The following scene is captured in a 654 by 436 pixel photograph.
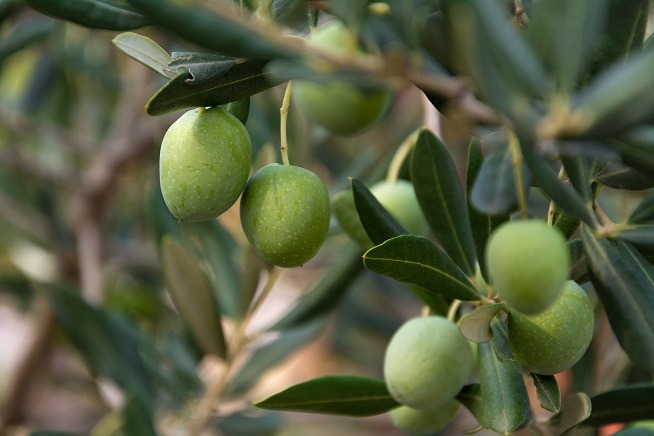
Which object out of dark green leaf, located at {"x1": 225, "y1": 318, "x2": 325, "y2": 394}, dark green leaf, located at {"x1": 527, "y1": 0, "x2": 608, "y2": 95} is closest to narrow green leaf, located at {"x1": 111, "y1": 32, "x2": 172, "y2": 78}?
dark green leaf, located at {"x1": 527, "y1": 0, "x2": 608, "y2": 95}

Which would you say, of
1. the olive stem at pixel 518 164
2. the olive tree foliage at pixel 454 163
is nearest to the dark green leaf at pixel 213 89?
the olive tree foliage at pixel 454 163

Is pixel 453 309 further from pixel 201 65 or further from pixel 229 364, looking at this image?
pixel 229 364

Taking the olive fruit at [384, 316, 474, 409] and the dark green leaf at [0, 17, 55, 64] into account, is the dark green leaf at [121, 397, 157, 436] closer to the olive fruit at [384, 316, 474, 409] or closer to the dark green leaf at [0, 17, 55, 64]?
the olive fruit at [384, 316, 474, 409]

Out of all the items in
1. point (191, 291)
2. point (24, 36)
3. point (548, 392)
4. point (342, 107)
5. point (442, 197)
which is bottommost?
point (548, 392)

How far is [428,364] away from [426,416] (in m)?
0.14

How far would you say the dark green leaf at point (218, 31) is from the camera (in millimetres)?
478

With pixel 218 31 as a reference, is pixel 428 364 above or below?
below

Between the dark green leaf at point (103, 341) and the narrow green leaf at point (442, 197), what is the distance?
728mm

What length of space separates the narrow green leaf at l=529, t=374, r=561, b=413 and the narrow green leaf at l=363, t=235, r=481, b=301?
97mm

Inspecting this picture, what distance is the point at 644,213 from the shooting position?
2.25ft

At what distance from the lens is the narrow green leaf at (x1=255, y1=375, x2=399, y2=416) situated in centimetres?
84

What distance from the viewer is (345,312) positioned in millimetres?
2008

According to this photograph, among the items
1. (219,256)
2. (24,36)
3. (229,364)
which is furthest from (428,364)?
(24,36)

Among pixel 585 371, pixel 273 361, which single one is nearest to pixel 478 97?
pixel 585 371
